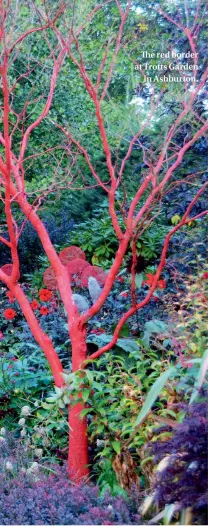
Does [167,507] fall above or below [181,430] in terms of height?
below

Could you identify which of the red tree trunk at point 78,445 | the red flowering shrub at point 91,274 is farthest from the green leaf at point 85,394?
the red flowering shrub at point 91,274

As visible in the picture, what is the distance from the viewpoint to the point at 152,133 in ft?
25.6

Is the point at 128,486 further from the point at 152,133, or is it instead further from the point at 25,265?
the point at 152,133

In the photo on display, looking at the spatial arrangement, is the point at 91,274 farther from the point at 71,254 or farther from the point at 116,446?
the point at 116,446

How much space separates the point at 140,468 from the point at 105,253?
430 cm

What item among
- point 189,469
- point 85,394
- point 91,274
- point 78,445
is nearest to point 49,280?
point 91,274

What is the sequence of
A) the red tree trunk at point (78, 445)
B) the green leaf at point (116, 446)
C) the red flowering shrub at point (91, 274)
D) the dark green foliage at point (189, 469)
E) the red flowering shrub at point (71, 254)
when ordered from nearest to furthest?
the dark green foliage at point (189, 469)
the green leaf at point (116, 446)
the red tree trunk at point (78, 445)
the red flowering shrub at point (91, 274)
the red flowering shrub at point (71, 254)

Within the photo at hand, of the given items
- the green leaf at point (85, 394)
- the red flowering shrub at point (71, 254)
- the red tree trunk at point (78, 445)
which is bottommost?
the red tree trunk at point (78, 445)

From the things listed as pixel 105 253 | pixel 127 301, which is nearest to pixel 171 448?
pixel 127 301

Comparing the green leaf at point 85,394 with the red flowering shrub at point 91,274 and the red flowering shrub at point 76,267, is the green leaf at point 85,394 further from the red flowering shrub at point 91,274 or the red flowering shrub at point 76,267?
the red flowering shrub at point 76,267

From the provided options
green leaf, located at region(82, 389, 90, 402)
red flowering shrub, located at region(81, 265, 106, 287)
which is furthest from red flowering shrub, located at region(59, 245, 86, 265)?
green leaf, located at region(82, 389, 90, 402)

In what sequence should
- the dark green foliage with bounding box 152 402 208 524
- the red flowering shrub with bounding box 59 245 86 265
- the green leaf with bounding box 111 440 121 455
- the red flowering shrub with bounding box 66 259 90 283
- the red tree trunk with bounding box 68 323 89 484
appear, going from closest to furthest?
the dark green foliage with bounding box 152 402 208 524 < the green leaf with bounding box 111 440 121 455 < the red tree trunk with bounding box 68 323 89 484 < the red flowering shrub with bounding box 66 259 90 283 < the red flowering shrub with bounding box 59 245 86 265

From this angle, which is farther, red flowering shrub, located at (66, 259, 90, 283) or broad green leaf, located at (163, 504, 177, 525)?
red flowering shrub, located at (66, 259, 90, 283)

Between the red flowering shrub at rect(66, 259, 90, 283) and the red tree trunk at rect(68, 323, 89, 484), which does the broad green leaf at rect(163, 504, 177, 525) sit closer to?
the red tree trunk at rect(68, 323, 89, 484)
